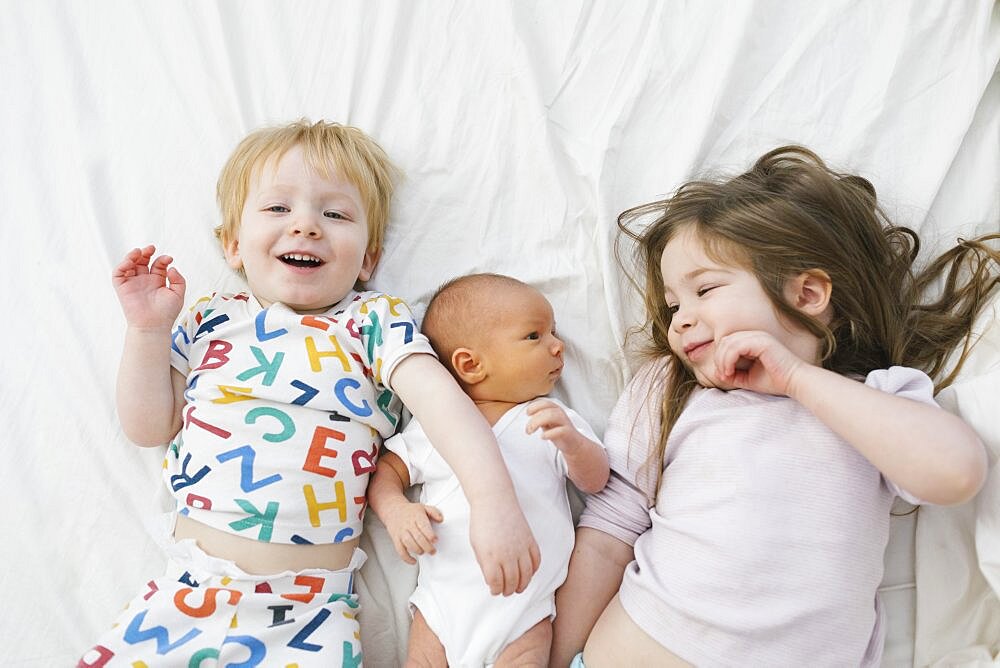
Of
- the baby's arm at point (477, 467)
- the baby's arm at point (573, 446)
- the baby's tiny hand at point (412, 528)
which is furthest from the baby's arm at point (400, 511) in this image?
the baby's arm at point (573, 446)

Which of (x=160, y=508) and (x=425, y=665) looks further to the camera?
(x=160, y=508)

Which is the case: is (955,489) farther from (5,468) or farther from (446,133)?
(5,468)

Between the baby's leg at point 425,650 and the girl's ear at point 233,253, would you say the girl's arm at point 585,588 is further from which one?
the girl's ear at point 233,253

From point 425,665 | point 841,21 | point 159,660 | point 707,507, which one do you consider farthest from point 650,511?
point 841,21

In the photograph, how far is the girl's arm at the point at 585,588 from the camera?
1.22m

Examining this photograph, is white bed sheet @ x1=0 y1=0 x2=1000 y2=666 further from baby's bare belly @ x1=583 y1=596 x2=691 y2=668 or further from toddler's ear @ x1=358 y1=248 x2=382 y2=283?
baby's bare belly @ x1=583 y1=596 x2=691 y2=668

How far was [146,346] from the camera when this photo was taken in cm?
125

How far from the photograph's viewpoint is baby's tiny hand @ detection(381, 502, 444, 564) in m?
1.19

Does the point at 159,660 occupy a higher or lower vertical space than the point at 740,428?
lower

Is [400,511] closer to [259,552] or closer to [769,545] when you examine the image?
[259,552]

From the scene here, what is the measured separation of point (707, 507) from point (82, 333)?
1021 millimetres

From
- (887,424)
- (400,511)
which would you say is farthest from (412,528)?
(887,424)

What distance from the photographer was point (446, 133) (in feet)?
4.88

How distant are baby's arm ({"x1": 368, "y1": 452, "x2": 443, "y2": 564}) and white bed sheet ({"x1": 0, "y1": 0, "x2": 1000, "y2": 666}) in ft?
0.31
